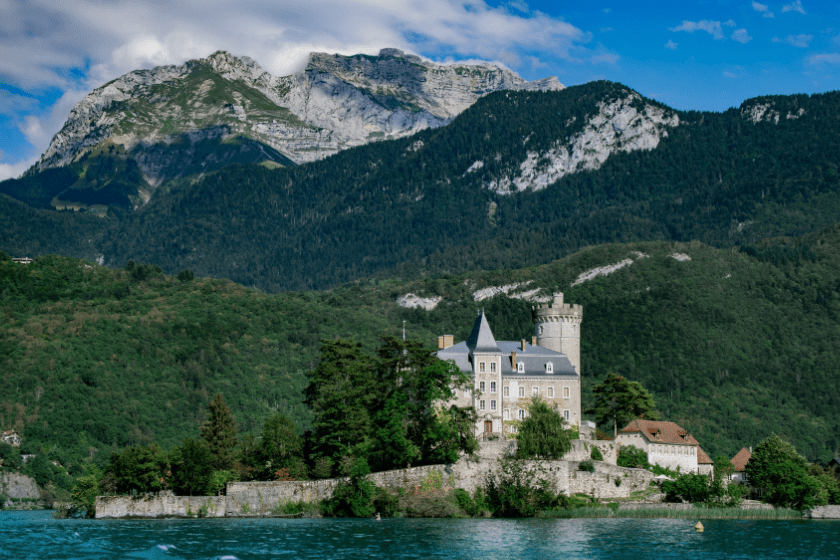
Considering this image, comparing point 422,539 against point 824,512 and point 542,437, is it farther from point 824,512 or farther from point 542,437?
point 824,512

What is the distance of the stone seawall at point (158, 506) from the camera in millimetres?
85125

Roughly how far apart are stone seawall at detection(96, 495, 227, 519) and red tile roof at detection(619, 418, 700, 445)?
37.2 m

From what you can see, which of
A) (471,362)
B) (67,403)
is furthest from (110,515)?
(67,403)

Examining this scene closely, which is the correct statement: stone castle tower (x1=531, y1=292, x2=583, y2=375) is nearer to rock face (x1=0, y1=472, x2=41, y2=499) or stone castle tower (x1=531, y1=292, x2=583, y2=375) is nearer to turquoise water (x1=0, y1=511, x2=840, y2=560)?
turquoise water (x1=0, y1=511, x2=840, y2=560)

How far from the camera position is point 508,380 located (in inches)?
3910

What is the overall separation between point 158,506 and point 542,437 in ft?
99.3

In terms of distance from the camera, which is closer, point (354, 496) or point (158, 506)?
point (354, 496)

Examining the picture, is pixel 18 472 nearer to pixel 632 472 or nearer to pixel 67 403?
pixel 67 403

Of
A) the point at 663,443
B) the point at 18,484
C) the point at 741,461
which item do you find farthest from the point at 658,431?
the point at 18,484

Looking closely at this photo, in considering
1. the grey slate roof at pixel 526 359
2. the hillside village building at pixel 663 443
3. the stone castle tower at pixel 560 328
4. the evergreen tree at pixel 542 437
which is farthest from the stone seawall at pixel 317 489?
the stone castle tower at pixel 560 328

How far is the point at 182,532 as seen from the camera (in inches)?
2830

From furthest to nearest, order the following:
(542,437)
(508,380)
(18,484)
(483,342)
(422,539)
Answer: (18,484) < (508,380) < (483,342) < (542,437) < (422,539)

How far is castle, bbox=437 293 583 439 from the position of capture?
98.1m

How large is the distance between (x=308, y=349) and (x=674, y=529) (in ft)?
387
